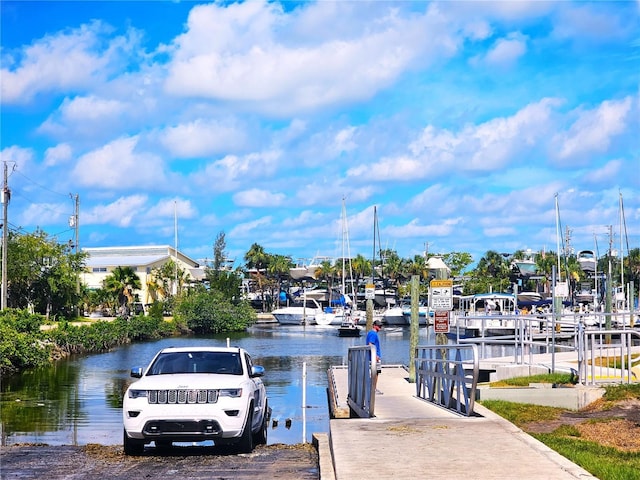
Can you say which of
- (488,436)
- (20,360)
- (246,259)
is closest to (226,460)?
(488,436)

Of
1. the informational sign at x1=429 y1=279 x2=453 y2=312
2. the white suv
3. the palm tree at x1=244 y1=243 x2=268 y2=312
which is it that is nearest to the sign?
the informational sign at x1=429 y1=279 x2=453 y2=312

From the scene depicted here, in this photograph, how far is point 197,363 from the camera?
1518cm

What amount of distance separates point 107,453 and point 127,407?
3.06ft

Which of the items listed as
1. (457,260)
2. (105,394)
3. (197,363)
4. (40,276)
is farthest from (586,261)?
(197,363)

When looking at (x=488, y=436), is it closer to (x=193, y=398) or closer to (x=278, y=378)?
(x=193, y=398)

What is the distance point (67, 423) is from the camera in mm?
24125

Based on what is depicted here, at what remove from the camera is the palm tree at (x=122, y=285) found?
88.9 m

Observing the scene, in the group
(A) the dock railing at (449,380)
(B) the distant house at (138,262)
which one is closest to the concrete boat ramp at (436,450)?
(A) the dock railing at (449,380)

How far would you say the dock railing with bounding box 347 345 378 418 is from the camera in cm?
1449

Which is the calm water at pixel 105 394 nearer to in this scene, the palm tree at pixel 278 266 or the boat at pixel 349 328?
the boat at pixel 349 328

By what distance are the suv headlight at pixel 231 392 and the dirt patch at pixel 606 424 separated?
4.63 meters

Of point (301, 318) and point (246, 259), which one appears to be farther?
point (246, 259)

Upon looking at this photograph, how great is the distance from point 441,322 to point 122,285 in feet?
238

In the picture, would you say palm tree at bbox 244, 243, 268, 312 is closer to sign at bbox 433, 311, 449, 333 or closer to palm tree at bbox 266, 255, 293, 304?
palm tree at bbox 266, 255, 293, 304
